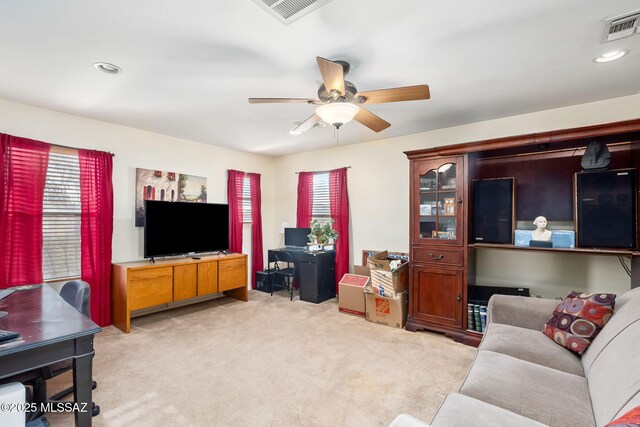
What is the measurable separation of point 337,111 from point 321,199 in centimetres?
312

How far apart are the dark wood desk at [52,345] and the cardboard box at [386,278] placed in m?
2.84

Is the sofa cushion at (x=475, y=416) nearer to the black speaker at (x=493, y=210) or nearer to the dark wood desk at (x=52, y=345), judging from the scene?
the dark wood desk at (x=52, y=345)

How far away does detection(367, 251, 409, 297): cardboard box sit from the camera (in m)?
3.59

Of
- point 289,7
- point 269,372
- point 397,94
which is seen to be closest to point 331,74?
point 289,7

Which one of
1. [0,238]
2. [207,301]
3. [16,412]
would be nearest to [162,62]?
[16,412]

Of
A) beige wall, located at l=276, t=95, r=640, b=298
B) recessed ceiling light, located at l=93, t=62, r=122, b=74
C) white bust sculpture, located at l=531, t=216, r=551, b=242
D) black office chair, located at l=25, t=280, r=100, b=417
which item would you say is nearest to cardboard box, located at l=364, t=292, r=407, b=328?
beige wall, located at l=276, t=95, r=640, b=298

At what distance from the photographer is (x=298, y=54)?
2.13m

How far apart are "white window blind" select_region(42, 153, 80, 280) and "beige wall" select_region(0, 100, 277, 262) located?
0.28m

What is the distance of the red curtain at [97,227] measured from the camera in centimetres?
346

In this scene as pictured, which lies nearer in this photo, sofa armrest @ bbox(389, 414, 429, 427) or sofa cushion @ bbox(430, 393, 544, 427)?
sofa armrest @ bbox(389, 414, 429, 427)

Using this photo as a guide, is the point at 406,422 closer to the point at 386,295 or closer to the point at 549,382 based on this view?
the point at 549,382

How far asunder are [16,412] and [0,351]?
0.26 m

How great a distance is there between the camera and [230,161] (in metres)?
5.10

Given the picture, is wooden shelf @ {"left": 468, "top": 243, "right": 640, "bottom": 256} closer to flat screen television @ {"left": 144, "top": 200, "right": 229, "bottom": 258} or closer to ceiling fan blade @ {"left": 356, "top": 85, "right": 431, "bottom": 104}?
ceiling fan blade @ {"left": 356, "top": 85, "right": 431, "bottom": 104}
